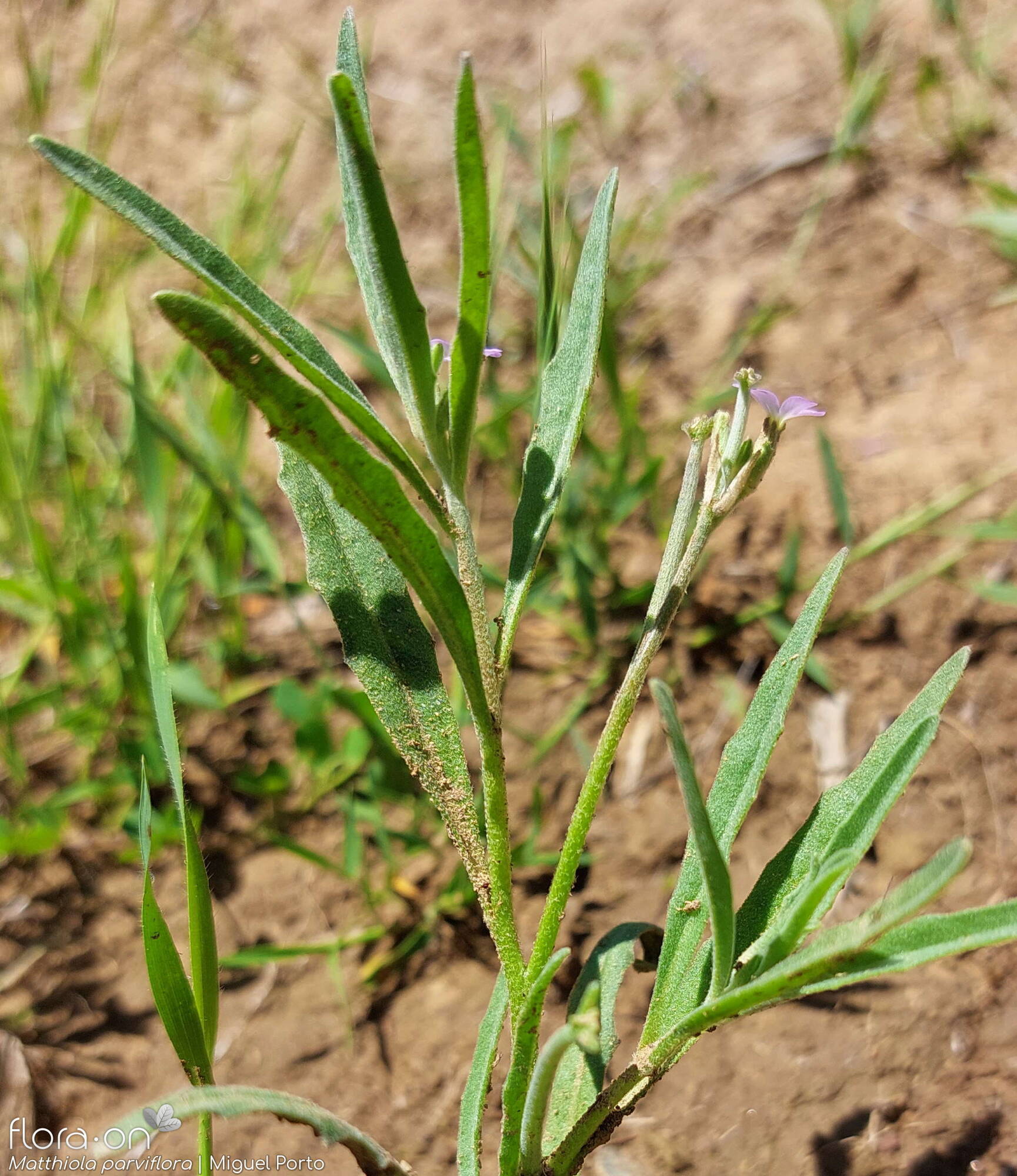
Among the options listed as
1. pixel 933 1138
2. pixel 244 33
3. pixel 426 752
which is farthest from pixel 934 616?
pixel 244 33

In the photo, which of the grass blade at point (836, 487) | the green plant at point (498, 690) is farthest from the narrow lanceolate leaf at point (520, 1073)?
the grass blade at point (836, 487)

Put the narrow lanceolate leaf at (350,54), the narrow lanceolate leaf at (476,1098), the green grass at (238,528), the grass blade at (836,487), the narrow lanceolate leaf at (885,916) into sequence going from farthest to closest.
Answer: the grass blade at (836,487), the green grass at (238,528), the narrow lanceolate leaf at (476,1098), the narrow lanceolate leaf at (350,54), the narrow lanceolate leaf at (885,916)

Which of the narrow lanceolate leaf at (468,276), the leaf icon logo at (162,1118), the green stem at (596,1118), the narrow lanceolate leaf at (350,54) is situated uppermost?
the narrow lanceolate leaf at (350,54)

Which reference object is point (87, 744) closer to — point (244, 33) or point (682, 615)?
point (682, 615)

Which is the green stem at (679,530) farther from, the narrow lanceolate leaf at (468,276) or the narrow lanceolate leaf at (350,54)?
the narrow lanceolate leaf at (350,54)

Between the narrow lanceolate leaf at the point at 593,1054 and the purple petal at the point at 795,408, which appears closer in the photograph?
the purple petal at the point at 795,408
